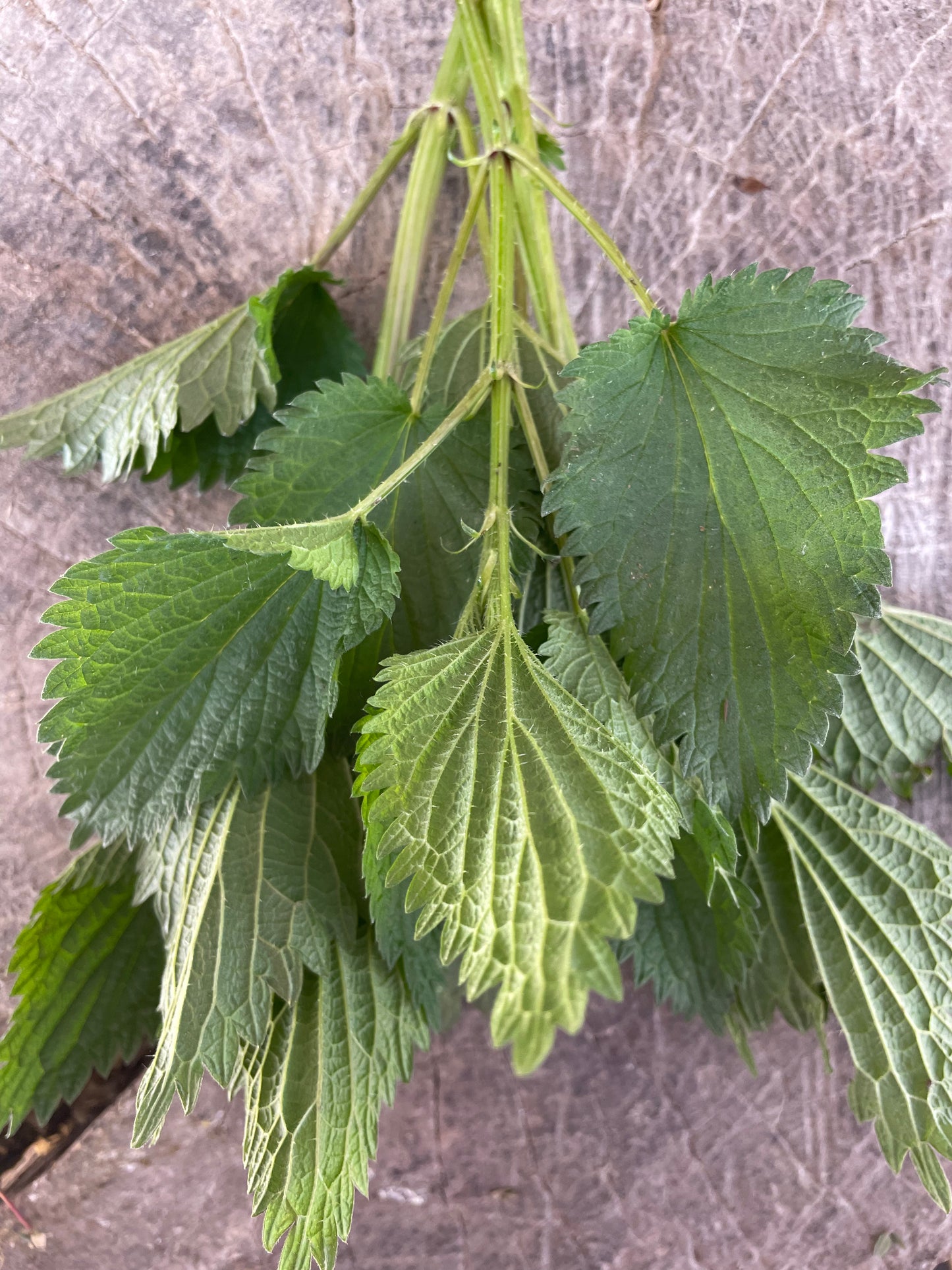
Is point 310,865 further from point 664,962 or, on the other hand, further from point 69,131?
point 69,131

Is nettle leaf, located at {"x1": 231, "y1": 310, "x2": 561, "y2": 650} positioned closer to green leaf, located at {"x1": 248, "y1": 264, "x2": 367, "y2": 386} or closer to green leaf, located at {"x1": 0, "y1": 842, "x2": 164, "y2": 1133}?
green leaf, located at {"x1": 248, "y1": 264, "x2": 367, "y2": 386}

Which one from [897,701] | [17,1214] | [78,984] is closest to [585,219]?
[897,701]

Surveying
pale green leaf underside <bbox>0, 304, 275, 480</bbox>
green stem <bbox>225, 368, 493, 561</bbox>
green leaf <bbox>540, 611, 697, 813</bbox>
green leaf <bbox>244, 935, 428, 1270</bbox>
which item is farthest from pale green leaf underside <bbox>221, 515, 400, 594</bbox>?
green leaf <bbox>244, 935, 428, 1270</bbox>

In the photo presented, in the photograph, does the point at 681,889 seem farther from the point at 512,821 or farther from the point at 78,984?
the point at 78,984

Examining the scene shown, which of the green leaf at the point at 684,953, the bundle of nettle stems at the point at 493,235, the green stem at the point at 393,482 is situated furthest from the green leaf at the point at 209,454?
the green leaf at the point at 684,953

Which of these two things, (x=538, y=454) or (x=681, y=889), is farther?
(x=681, y=889)

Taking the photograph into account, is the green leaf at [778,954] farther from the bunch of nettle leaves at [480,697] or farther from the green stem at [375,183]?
the green stem at [375,183]

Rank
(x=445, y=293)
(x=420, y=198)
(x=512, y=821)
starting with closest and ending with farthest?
(x=512, y=821)
(x=445, y=293)
(x=420, y=198)
